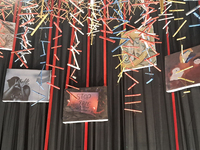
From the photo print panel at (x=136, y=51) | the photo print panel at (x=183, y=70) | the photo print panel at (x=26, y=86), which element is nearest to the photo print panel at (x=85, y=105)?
the photo print panel at (x=26, y=86)

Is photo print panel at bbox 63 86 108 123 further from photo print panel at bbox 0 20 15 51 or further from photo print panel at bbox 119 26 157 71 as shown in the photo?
photo print panel at bbox 0 20 15 51

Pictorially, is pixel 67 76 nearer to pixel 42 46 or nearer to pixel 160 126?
pixel 42 46

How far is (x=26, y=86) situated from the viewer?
2.49 meters

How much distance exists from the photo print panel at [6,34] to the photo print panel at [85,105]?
3.14ft

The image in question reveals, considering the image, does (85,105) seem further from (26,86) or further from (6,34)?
(6,34)

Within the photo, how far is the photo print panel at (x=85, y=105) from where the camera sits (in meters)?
2.27

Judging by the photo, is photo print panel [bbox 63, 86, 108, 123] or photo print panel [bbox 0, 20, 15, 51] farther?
photo print panel [bbox 0, 20, 15, 51]

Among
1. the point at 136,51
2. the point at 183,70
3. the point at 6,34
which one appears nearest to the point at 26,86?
the point at 6,34

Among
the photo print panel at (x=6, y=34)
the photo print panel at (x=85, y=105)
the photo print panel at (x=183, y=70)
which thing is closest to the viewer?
the photo print panel at (x=183, y=70)

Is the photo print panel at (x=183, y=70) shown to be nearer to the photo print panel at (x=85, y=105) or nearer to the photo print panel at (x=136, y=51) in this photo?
the photo print panel at (x=136, y=51)

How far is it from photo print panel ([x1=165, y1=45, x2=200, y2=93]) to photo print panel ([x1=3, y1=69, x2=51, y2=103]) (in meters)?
1.38

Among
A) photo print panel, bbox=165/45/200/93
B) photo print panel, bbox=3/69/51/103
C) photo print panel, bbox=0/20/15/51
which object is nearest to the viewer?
photo print panel, bbox=165/45/200/93

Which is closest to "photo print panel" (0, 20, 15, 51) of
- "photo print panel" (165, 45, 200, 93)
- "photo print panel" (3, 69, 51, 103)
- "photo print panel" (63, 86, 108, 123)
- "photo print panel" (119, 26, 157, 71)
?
"photo print panel" (3, 69, 51, 103)

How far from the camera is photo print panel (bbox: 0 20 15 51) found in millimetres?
2591
